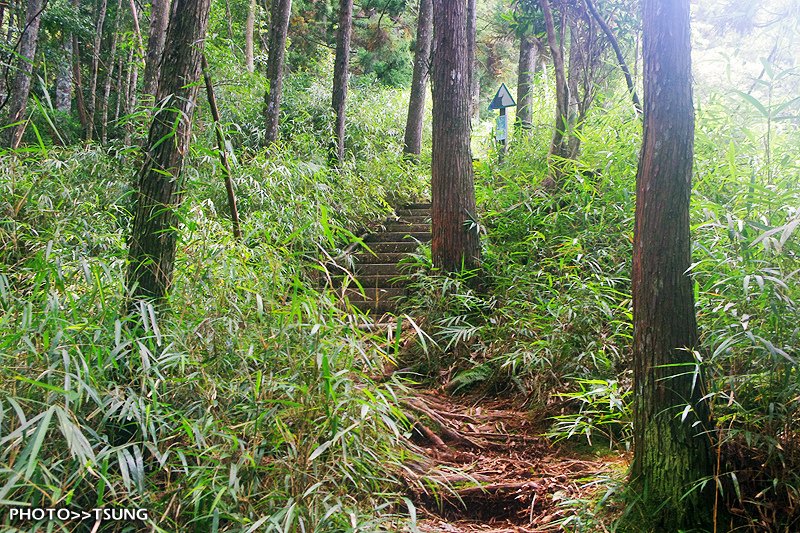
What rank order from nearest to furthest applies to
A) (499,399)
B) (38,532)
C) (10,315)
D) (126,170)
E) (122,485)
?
(38,532)
(122,485)
(10,315)
(499,399)
(126,170)

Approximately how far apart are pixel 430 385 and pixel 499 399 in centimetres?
65

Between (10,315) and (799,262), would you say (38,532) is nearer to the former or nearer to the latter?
(10,315)

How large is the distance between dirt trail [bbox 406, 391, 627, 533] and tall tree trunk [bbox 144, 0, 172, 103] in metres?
5.20

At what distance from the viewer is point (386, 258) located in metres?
7.34

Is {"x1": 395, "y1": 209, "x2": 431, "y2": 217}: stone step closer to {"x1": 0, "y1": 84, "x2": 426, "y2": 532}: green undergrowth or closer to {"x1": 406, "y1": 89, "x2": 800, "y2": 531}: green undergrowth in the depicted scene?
{"x1": 406, "y1": 89, "x2": 800, "y2": 531}: green undergrowth

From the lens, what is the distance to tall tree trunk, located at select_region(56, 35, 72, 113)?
38.4 ft

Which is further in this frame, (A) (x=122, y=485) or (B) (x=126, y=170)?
(B) (x=126, y=170)

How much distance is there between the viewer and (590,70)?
22.6 feet

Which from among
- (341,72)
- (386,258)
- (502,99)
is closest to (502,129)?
(502,99)

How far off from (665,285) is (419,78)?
9.98 m

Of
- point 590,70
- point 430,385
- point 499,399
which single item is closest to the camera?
point 499,399

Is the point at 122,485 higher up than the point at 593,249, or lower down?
lower down

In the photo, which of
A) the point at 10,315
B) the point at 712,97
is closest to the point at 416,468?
the point at 10,315

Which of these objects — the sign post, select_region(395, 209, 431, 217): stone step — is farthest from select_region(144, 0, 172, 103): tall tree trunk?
the sign post
